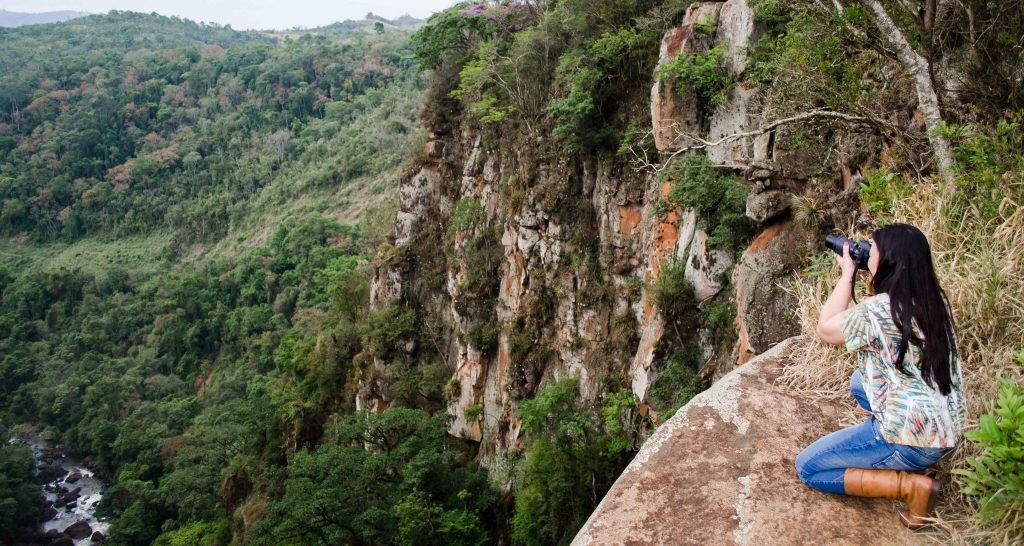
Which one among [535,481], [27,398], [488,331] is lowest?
[27,398]

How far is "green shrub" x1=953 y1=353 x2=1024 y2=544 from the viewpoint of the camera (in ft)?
6.48

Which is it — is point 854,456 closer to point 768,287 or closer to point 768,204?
point 768,287

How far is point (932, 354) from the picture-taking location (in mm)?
2320

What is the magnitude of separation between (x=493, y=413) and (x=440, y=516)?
3945 millimetres

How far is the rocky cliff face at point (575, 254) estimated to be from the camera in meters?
6.91

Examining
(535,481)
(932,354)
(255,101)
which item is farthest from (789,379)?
(255,101)

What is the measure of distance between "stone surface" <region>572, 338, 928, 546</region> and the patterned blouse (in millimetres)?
406

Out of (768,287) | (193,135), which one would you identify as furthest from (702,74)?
(193,135)

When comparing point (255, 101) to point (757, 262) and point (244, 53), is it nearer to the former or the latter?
point (244, 53)

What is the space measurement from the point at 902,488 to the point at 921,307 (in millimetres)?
778

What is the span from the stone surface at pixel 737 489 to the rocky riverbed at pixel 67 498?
35.9 meters

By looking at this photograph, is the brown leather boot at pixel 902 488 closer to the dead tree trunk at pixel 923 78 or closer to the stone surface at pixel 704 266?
the dead tree trunk at pixel 923 78

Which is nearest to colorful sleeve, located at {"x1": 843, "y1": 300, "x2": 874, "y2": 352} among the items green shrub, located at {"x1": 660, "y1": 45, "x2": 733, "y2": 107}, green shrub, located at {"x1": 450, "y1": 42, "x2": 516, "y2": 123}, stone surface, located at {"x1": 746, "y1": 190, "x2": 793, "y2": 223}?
stone surface, located at {"x1": 746, "y1": 190, "x2": 793, "y2": 223}

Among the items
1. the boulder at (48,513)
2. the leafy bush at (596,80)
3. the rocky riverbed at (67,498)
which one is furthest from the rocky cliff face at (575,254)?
the boulder at (48,513)
